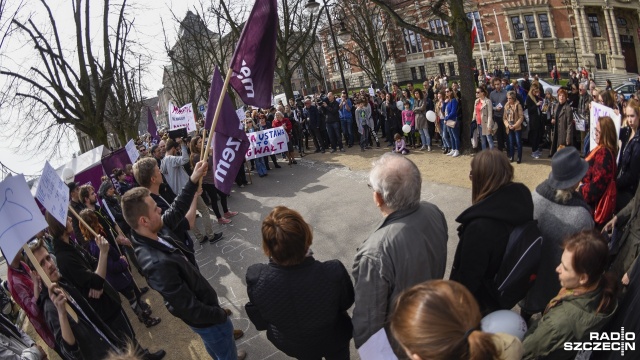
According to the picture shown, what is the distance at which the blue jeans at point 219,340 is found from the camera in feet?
11.3

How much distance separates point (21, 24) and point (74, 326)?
13899 millimetres

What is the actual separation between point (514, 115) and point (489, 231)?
266 inches

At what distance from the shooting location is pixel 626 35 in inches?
1373

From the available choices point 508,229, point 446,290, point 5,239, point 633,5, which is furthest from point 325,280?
point 633,5

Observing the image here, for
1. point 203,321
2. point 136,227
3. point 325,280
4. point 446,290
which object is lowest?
point 203,321

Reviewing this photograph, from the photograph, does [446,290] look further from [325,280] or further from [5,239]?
[5,239]

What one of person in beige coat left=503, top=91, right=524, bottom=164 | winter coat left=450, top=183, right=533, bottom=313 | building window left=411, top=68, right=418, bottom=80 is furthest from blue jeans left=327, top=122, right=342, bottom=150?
building window left=411, top=68, right=418, bottom=80

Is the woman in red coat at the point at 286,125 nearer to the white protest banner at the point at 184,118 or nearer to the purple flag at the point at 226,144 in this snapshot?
the white protest banner at the point at 184,118

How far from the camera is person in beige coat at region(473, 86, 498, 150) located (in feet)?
29.2

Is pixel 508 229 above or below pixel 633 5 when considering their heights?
below

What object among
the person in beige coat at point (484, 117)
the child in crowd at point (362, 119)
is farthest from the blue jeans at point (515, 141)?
the child in crowd at point (362, 119)

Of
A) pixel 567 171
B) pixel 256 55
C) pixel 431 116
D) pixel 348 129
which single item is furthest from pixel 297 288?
pixel 348 129

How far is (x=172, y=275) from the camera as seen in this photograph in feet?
10.1

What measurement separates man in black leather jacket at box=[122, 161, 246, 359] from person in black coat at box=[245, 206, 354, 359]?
2.36ft
